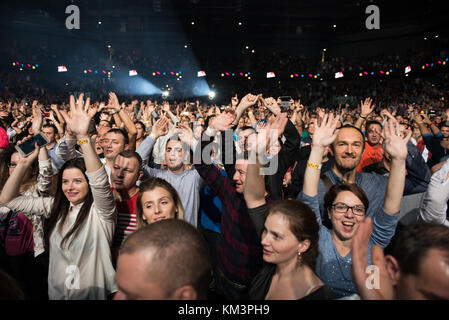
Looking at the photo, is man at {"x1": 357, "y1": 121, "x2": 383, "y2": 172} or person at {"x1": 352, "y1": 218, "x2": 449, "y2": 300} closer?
person at {"x1": 352, "y1": 218, "x2": 449, "y2": 300}

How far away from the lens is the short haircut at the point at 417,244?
110 cm

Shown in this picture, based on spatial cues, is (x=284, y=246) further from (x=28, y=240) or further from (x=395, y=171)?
(x=28, y=240)

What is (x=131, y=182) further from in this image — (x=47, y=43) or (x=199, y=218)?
(x=47, y=43)

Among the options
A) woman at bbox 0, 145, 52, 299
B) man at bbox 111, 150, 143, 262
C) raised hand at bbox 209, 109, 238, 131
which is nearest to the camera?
man at bbox 111, 150, 143, 262

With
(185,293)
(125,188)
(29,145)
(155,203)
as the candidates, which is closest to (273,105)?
(125,188)

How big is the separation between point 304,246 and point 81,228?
128 cm

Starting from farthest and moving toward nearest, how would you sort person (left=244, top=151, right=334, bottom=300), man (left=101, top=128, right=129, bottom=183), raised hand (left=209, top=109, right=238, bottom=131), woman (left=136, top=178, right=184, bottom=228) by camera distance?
man (left=101, top=128, right=129, bottom=183)
raised hand (left=209, top=109, right=238, bottom=131)
woman (left=136, top=178, right=184, bottom=228)
person (left=244, top=151, right=334, bottom=300)

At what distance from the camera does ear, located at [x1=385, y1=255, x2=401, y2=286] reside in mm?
1149

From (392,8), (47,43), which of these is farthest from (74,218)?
(392,8)

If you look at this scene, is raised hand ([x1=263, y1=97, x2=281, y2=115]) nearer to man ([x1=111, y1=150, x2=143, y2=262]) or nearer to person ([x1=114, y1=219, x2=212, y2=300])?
man ([x1=111, y1=150, x2=143, y2=262])

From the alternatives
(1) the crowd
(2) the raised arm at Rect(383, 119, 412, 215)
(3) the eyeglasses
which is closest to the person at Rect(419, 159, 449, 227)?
(1) the crowd

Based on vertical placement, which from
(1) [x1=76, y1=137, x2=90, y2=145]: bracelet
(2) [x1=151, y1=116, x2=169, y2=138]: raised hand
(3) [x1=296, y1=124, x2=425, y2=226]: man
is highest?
(2) [x1=151, y1=116, x2=169, y2=138]: raised hand

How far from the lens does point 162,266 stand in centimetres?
110
